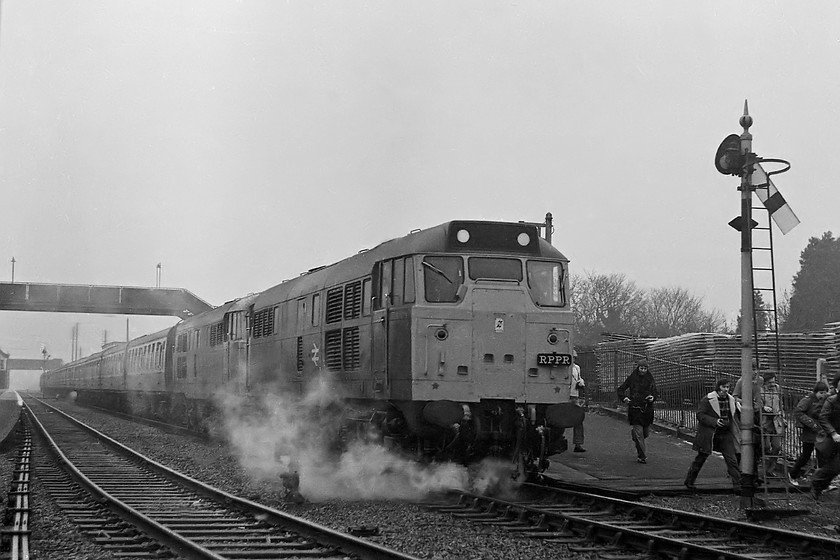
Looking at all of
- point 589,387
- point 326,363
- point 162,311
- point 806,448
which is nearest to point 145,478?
point 326,363

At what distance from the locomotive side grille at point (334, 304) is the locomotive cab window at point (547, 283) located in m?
3.15

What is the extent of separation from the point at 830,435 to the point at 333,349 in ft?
22.9

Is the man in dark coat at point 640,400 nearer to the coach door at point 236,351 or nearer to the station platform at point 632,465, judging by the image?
the station platform at point 632,465

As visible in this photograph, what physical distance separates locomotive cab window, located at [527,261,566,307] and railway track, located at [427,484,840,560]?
2.50m

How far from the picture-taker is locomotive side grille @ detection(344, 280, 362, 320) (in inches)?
512

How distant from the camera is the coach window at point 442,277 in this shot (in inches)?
454

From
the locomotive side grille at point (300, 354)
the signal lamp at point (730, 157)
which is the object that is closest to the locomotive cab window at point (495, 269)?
the signal lamp at point (730, 157)

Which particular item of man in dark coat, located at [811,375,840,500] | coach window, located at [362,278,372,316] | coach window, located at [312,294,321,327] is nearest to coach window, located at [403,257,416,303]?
coach window, located at [362,278,372,316]

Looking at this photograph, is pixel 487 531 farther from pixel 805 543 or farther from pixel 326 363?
pixel 326 363

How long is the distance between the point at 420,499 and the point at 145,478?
18.3 ft

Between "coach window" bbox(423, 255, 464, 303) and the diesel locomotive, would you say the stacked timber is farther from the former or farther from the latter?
"coach window" bbox(423, 255, 464, 303)

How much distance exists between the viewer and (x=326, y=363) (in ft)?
46.6

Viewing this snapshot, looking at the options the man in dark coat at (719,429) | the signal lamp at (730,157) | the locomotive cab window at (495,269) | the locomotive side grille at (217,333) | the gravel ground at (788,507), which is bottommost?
the gravel ground at (788,507)

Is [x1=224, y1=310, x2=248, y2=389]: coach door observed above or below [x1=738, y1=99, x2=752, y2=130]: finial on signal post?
below
